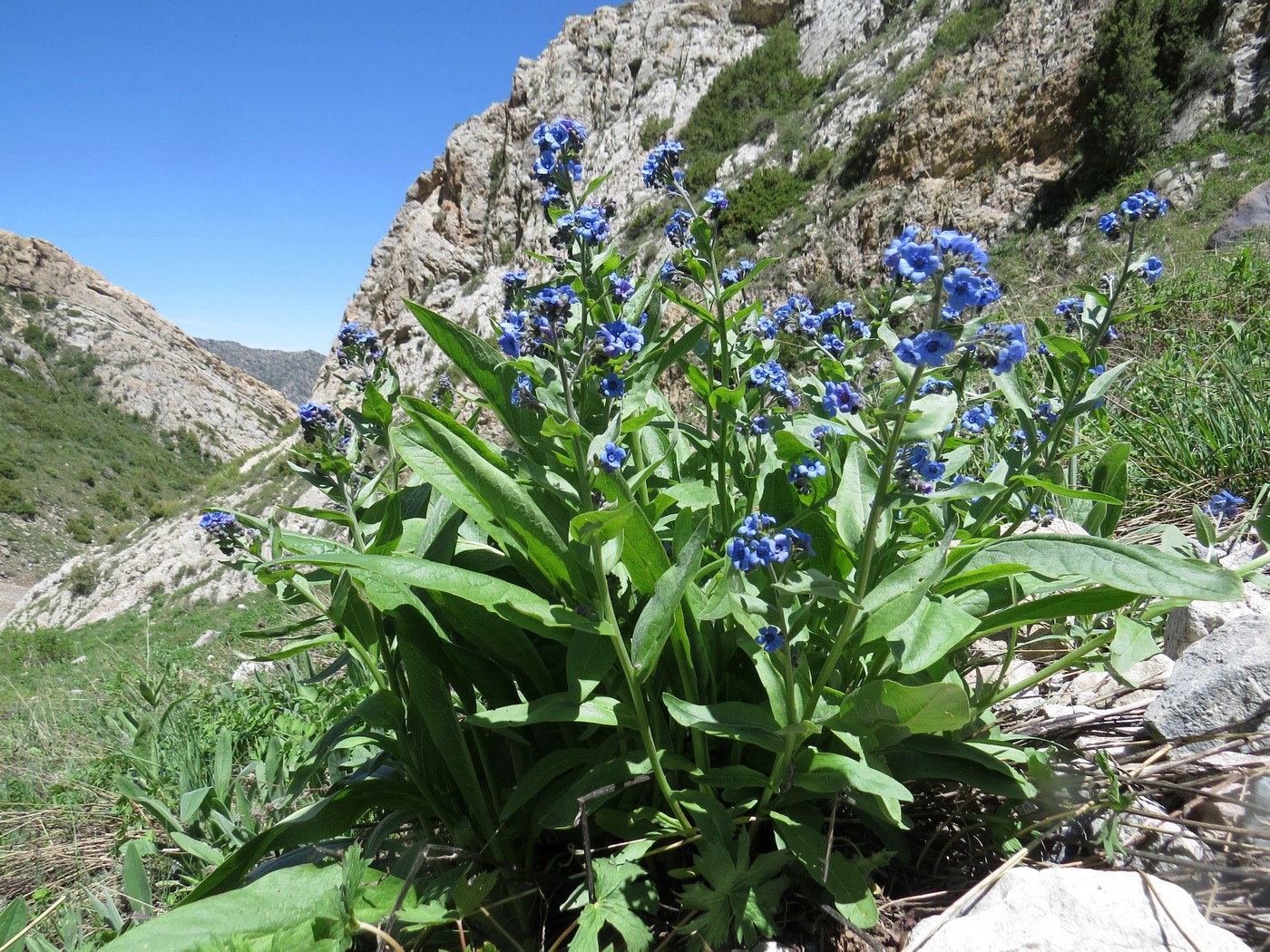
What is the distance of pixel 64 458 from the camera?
192 feet

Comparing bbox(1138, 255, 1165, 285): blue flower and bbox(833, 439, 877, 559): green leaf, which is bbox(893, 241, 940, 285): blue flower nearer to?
bbox(833, 439, 877, 559): green leaf

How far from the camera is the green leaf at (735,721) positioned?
1615 millimetres

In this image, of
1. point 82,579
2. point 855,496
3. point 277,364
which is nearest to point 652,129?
point 855,496

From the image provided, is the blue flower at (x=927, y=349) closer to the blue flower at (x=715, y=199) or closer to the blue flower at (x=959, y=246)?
the blue flower at (x=959, y=246)

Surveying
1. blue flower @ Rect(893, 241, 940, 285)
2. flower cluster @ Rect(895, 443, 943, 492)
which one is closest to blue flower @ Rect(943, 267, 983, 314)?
blue flower @ Rect(893, 241, 940, 285)

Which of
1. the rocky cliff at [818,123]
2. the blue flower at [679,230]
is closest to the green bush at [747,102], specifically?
the rocky cliff at [818,123]

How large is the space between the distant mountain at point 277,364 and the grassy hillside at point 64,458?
2038 inches

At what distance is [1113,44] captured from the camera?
1409cm

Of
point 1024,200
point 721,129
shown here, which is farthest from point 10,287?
point 1024,200

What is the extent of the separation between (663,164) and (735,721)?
193 centimetres

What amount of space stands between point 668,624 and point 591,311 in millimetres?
898

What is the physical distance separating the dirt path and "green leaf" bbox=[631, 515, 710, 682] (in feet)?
192

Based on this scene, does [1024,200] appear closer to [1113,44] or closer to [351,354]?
[1113,44]

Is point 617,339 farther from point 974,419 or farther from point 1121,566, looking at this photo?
point 1121,566
